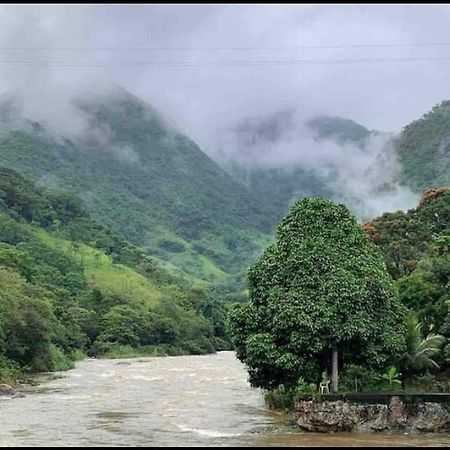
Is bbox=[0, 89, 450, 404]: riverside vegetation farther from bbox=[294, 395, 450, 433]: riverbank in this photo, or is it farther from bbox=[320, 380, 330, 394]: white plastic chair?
bbox=[294, 395, 450, 433]: riverbank

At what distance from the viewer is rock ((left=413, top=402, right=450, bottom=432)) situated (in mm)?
21969

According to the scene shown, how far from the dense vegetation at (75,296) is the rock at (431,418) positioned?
25.2 m

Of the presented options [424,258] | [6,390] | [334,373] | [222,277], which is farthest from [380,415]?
[222,277]

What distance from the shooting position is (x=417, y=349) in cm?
2452

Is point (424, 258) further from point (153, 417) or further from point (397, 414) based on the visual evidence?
point (397, 414)

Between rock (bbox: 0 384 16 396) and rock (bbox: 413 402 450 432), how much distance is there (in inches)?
825

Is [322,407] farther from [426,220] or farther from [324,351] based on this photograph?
[426,220]

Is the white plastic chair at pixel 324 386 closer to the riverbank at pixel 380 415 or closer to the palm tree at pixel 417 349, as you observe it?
the riverbank at pixel 380 415

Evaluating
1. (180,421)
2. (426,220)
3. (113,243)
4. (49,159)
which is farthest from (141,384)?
(49,159)

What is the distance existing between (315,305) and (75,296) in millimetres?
69892

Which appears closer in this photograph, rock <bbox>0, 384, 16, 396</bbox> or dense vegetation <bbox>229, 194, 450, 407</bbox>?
dense vegetation <bbox>229, 194, 450, 407</bbox>

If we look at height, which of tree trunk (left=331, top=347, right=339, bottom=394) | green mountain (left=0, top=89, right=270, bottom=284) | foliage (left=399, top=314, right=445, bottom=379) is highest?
green mountain (left=0, top=89, right=270, bottom=284)

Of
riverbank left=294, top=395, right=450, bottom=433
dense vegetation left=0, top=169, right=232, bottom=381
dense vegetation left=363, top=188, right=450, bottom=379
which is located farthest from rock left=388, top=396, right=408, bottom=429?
dense vegetation left=0, top=169, right=232, bottom=381

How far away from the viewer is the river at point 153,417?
21281mm
